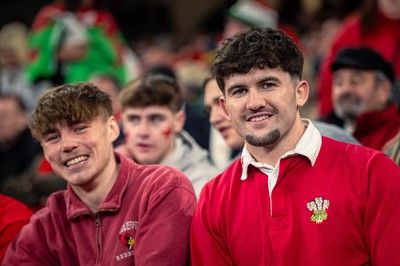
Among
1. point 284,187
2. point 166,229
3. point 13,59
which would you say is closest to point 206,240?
point 166,229

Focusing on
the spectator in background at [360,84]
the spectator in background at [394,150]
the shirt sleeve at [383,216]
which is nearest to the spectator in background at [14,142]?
the spectator in background at [360,84]

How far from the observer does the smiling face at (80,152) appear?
3.27m

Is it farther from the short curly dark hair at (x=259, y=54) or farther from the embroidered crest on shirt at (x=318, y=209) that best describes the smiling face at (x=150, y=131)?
the embroidered crest on shirt at (x=318, y=209)

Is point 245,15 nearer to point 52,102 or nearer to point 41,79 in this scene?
point 41,79

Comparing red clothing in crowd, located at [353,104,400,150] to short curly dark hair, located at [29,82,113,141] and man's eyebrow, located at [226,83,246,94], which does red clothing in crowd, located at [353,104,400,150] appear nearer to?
man's eyebrow, located at [226,83,246,94]

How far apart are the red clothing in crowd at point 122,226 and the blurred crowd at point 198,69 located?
Answer: 77 cm

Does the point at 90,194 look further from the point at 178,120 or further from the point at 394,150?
the point at 394,150

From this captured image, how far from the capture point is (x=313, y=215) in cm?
272

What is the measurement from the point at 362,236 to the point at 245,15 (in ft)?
13.1

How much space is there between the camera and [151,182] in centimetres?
323

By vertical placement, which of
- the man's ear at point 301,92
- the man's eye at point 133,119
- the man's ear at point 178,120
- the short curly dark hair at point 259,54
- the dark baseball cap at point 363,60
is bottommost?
the man's ear at point 178,120

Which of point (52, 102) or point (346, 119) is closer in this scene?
point (52, 102)

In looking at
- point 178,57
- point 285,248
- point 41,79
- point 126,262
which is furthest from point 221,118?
point 178,57

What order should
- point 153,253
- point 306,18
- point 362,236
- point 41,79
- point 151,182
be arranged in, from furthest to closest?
point 306,18, point 41,79, point 151,182, point 153,253, point 362,236
